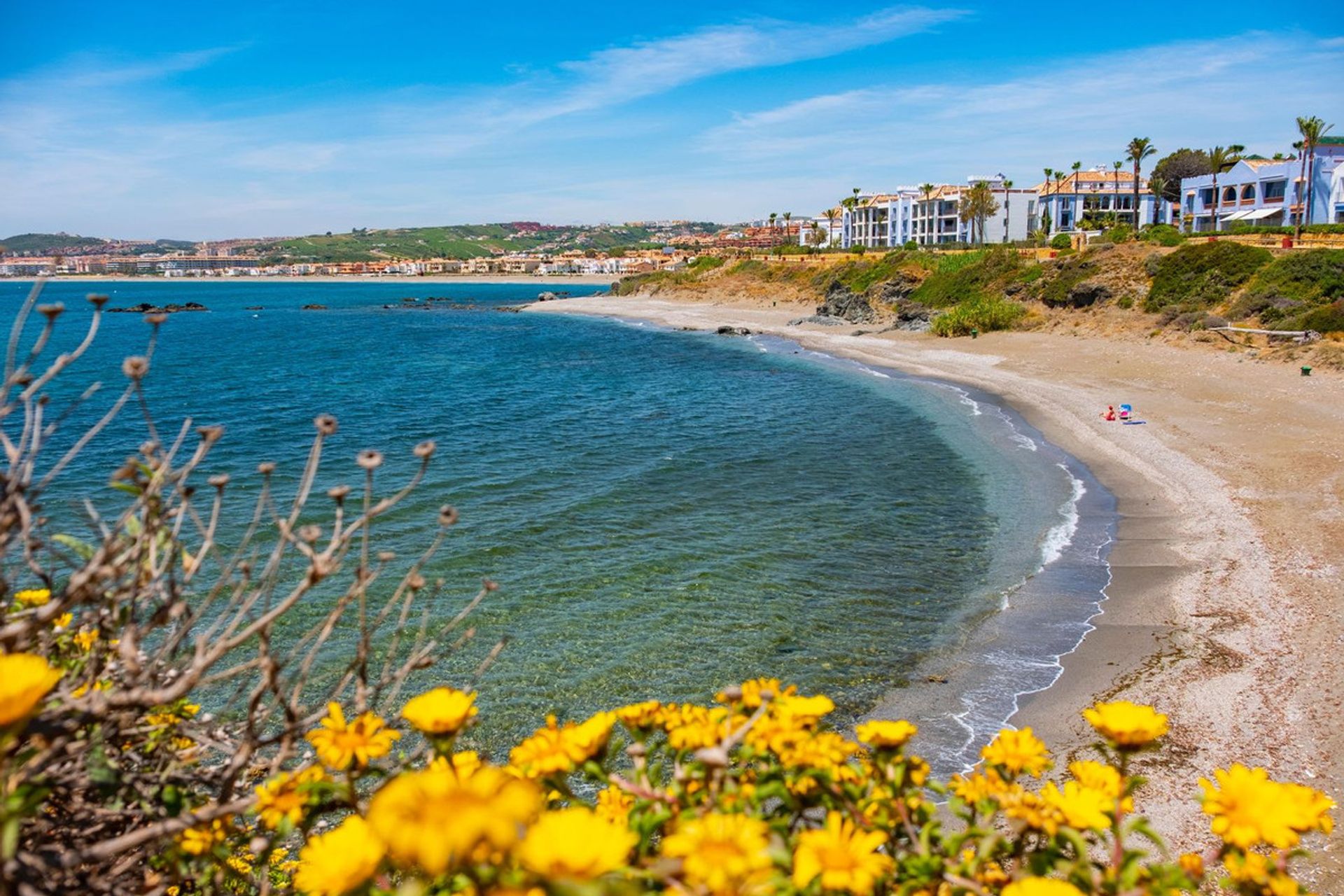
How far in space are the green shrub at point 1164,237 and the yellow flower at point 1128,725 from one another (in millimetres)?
57194

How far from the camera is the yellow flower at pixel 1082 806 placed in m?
2.46

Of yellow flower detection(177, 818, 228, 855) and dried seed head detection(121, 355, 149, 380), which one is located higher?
dried seed head detection(121, 355, 149, 380)

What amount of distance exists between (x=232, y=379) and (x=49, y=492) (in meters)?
27.2

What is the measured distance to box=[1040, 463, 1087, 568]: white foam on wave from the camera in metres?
16.3

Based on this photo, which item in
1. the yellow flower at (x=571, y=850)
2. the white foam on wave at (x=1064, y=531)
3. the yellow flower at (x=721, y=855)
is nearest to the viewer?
the yellow flower at (x=571, y=850)

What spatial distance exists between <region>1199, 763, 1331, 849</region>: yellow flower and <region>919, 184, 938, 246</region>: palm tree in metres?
109

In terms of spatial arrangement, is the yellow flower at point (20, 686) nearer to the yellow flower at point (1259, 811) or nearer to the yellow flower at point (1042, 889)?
the yellow flower at point (1042, 889)

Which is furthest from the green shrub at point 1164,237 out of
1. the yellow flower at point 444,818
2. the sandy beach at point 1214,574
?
the yellow flower at point 444,818

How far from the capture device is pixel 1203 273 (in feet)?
143

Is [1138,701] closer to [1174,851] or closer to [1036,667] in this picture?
[1036,667]

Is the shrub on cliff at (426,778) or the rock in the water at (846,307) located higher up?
the rock in the water at (846,307)

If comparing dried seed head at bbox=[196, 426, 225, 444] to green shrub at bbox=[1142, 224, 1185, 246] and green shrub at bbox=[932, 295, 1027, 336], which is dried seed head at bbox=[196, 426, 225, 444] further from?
green shrub at bbox=[1142, 224, 1185, 246]

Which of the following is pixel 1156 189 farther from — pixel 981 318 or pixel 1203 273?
pixel 1203 273

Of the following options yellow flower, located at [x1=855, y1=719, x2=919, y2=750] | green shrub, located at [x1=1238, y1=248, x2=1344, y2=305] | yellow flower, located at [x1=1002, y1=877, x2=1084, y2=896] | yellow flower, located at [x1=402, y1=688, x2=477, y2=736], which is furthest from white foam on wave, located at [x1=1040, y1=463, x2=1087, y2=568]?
green shrub, located at [x1=1238, y1=248, x2=1344, y2=305]
